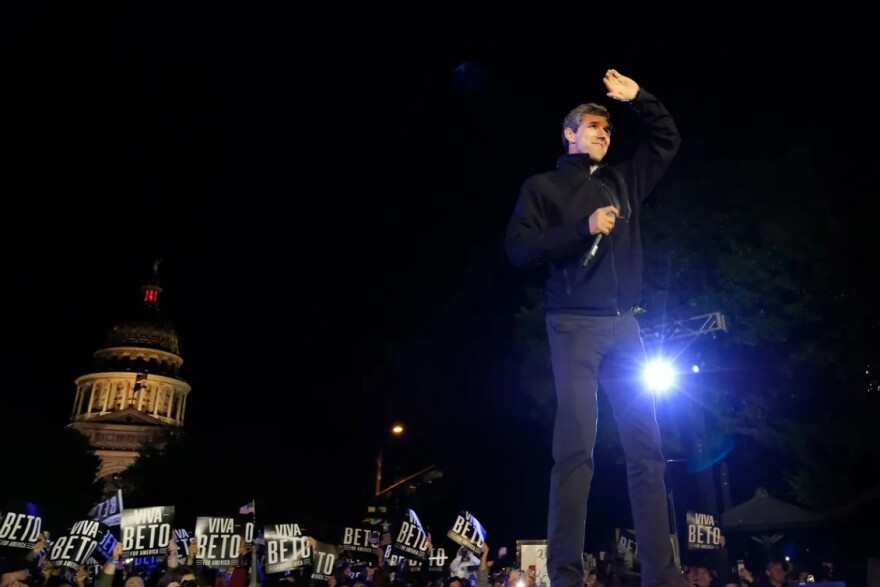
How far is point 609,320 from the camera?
4586 millimetres

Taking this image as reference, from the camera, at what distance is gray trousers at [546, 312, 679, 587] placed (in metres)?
4.14

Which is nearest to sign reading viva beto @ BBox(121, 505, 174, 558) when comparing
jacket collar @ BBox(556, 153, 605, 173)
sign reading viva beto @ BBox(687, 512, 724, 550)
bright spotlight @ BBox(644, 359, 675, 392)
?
bright spotlight @ BBox(644, 359, 675, 392)

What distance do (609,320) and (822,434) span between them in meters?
18.2

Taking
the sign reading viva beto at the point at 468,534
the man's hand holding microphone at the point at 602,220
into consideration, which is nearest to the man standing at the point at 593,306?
the man's hand holding microphone at the point at 602,220

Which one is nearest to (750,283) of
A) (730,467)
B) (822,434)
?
(822,434)

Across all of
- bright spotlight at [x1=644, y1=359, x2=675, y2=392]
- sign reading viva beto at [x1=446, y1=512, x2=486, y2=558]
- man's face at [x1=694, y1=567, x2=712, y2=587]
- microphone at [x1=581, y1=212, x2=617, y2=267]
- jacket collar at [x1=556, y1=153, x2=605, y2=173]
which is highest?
bright spotlight at [x1=644, y1=359, x2=675, y2=392]

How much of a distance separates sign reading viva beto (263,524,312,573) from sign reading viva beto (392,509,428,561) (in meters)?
2.33

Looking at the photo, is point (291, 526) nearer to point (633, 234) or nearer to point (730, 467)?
point (633, 234)

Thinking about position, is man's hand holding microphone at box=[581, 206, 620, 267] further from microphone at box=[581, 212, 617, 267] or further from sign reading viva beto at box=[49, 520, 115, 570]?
sign reading viva beto at box=[49, 520, 115, 570]

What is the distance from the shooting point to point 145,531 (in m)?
14.7

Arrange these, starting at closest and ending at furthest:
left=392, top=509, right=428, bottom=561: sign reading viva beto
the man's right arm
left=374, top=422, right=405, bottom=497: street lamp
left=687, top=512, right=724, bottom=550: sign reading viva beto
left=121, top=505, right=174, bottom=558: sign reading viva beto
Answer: the man's right arm → left=121, top=505, right=174, bottom=558: sign reading viva beto → left=687, top=512, right=724, bottom=550: sign reading viva beto → left=392, top=509, right=428, bottom=561: sign reading viva beto → left=374, top=422, right=405, bottom=497: street lamp

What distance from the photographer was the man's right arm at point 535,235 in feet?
14.3

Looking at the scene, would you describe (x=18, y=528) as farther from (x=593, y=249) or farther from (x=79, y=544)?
(x=593, y=249)

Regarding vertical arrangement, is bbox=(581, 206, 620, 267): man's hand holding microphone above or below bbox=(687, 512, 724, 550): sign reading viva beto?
above
